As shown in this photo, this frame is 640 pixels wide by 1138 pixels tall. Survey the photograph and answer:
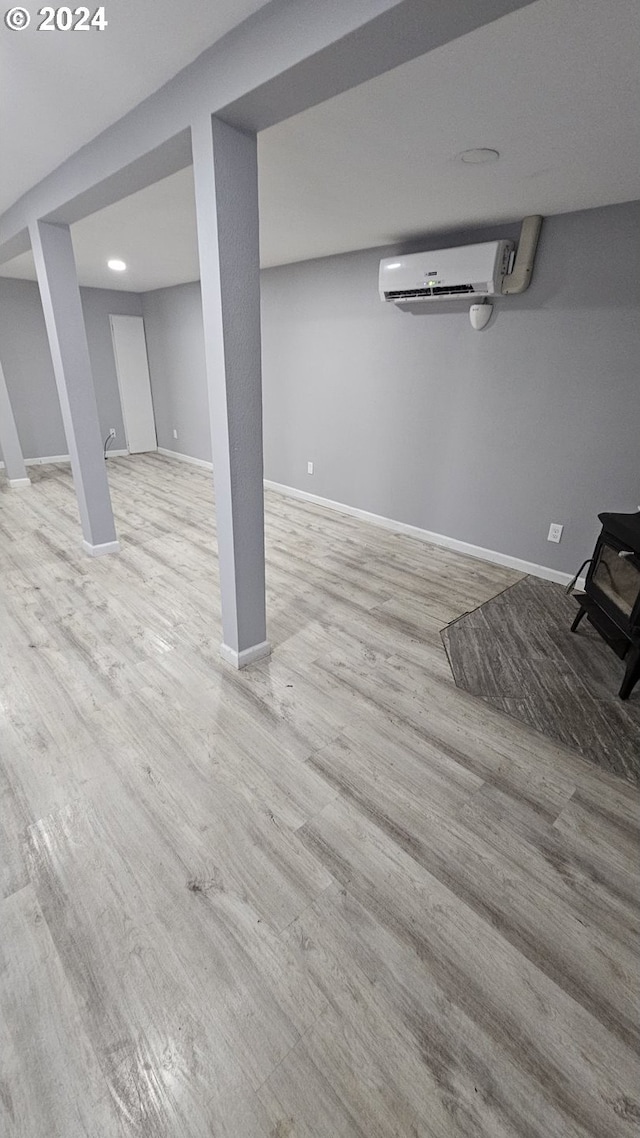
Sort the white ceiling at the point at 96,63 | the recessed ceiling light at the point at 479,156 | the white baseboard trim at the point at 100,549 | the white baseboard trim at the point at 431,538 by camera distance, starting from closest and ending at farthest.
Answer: the white ceiling at the point at 96,63 → the recessed ceiling light at the point at 479,156 → the white baseboard trim at the point at 431,538 → the white baseboard trim at the point at 100,549

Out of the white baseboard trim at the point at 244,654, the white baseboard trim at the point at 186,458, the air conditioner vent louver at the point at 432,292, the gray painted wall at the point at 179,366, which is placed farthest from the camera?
the white baseboard trim at the point at 186,458

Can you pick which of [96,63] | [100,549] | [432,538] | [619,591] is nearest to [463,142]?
[96,63]

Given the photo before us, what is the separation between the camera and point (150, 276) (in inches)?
207

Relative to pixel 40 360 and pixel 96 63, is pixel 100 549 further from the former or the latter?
pixel 40 360

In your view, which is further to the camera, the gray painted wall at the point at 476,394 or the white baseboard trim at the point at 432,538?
the white baseboard trim at the point at 432,538

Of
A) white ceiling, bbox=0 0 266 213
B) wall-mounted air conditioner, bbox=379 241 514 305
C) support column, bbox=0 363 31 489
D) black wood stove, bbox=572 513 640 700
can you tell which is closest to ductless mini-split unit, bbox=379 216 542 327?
wall-mounted air conditioner, bbox=379 241 514 305

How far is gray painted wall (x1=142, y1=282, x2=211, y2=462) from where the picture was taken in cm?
586

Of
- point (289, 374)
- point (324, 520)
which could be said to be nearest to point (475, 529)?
point (324, 520)

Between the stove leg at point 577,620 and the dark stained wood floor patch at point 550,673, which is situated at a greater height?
the stove leg at point 577,620

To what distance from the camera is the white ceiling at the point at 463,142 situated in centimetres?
135

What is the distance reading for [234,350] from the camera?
6.03 ft

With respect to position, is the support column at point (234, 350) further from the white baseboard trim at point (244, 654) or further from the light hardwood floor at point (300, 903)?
the light hardwood floor at point (300, 903)

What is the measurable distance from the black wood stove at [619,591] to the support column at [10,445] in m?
5.77

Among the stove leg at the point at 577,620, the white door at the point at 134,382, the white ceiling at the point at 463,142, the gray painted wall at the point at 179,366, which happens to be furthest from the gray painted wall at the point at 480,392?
the white door at the point at 134,382
